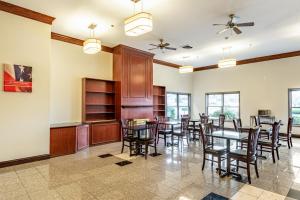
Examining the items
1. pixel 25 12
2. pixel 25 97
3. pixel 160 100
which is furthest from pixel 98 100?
pixel 160 100

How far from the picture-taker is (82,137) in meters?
5.62

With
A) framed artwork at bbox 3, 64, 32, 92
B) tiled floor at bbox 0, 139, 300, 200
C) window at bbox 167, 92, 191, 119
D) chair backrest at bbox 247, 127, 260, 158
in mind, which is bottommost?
tiled floor at bbox 0, 139, 300, 200

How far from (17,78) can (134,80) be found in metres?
3.86

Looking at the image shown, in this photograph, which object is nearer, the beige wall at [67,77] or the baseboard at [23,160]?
the baseboard at [23,160]

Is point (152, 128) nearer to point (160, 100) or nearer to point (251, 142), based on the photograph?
point (251, 142)

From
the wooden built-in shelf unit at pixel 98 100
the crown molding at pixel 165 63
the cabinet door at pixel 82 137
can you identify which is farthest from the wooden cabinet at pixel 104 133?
the crown molding at pixel 165 63

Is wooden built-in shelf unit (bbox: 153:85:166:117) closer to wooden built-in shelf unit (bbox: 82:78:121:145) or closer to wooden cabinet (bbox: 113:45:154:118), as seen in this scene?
wooden cabinet (bbox: 113:45:154:118)

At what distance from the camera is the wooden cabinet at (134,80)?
683 cm

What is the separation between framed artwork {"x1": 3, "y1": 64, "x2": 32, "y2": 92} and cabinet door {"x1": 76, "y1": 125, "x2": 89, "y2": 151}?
176 centimetres

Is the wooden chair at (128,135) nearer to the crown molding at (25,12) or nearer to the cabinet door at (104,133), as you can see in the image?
the cabinet door at (104,133)

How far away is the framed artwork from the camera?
407 cm

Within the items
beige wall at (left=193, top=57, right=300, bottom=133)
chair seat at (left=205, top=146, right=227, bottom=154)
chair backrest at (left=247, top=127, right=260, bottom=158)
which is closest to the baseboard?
chair seat at (left=205, top=146, right=227, bottom=154)

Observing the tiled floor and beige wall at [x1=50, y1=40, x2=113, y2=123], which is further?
beige wall at [x1=50, y1=40, x2=113, y2=123]

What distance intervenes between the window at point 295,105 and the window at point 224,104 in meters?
2.13
